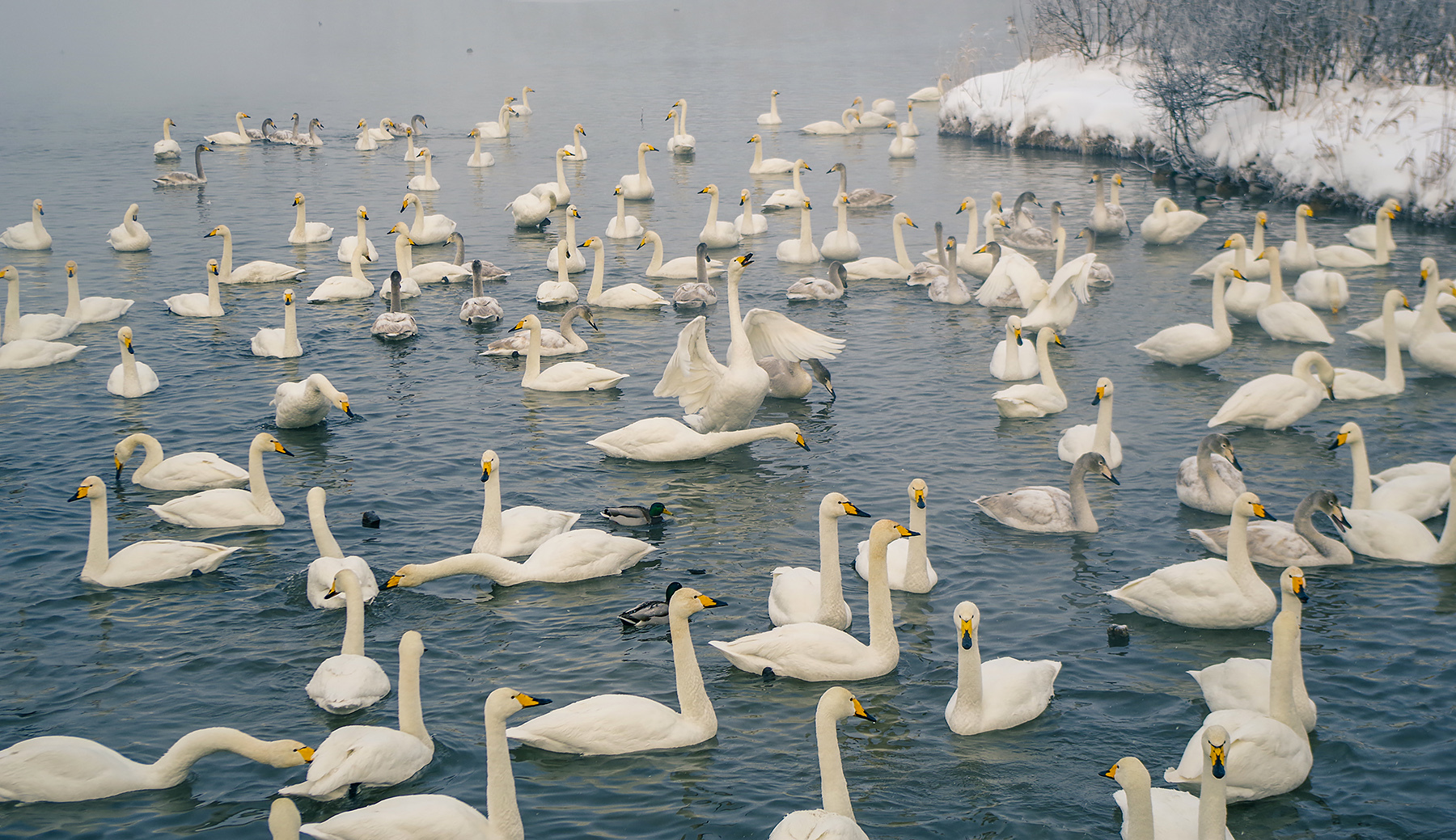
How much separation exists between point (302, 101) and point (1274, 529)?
1916 inches

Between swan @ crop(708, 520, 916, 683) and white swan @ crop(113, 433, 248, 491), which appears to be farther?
white swan @ crop(113, 433, 248, 491)

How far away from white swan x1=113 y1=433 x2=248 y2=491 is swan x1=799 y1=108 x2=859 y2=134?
103 feet

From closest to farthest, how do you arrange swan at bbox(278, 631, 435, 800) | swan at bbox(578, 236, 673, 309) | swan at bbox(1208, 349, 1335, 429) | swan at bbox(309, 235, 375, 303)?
Answer: swan at bbox(278, 631, 435, 800) < swan at bbox(1208, 349, 1335, 429) < swan at bbox(578, 236, 673, 309) < swan at bbox(309, 235, 375, 303)

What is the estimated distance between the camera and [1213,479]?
43.0ft

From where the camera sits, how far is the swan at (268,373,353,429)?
15766 mm

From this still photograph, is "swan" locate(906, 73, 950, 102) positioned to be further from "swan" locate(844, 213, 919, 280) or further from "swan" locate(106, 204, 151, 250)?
"swan" locate(106, 204, 151, 250)

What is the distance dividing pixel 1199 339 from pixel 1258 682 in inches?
373

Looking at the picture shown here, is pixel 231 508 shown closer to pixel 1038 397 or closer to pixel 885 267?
pixel 1038 397

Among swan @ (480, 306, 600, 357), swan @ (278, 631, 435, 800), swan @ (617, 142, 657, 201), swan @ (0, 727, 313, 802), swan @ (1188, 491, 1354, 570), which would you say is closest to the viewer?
swan @ (278, 631, 435, 800)

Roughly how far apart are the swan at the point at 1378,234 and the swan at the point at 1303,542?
12975mm

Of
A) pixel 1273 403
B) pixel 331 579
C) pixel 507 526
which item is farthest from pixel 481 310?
pixel 1273 403

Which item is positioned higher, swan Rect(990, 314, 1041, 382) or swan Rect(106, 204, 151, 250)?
swan Rect(106, 204, 151, 250)

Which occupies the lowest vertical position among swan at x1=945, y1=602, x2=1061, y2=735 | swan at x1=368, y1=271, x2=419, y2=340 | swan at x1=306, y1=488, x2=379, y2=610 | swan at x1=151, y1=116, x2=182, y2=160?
swan at x1=945, y1=602, x2=1061, y2=735

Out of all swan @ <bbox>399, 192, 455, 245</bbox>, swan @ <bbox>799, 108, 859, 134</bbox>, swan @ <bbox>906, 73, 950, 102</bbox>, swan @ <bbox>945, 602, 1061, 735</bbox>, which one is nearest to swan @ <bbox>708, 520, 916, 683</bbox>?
swan @ <bbox>945, 602, 1061, 735</bbox>
